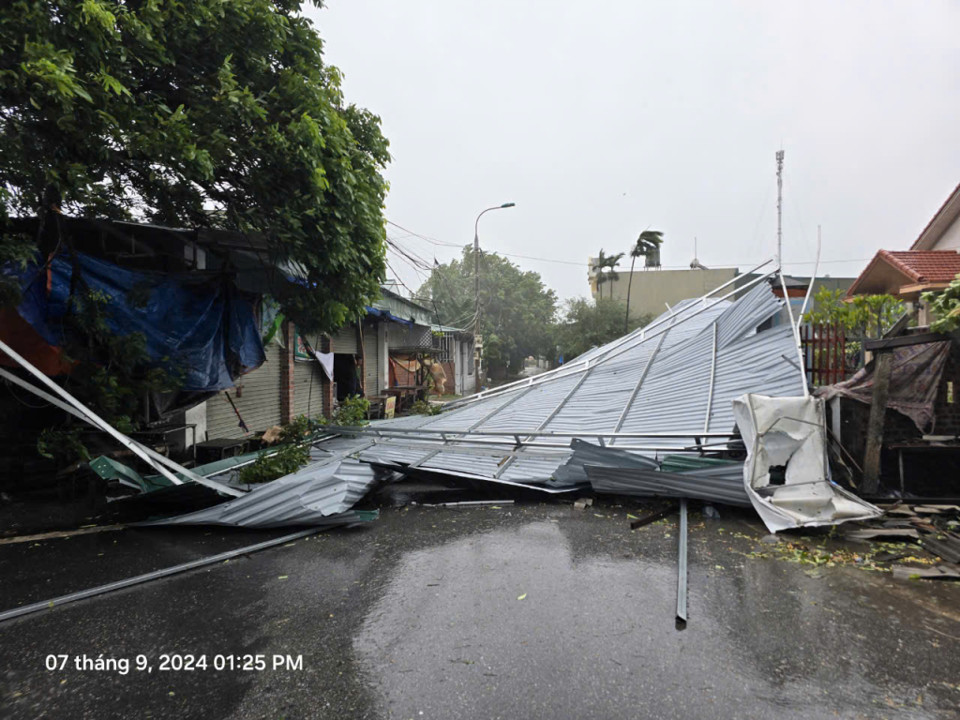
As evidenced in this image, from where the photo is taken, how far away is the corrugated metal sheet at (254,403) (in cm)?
877

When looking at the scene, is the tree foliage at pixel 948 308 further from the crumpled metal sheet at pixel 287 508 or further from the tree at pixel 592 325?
the tree at pixel 592 325

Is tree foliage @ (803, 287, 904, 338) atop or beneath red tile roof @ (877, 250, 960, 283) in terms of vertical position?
beneath

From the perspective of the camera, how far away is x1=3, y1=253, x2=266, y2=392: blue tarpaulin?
5406 mm

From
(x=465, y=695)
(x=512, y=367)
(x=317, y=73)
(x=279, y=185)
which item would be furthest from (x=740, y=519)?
(x=512, y=367)

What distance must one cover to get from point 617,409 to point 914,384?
132 inches

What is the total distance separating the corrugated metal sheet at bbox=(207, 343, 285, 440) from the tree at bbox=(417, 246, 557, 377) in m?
21.3

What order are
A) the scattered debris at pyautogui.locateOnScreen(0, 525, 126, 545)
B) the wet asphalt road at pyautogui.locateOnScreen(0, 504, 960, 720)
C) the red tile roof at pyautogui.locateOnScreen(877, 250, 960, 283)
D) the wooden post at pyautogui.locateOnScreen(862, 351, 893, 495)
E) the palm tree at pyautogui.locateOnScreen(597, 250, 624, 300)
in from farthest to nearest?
1. the palm tree at pyautogui.locateOnScreen(597, 250, 624, 300)
2. the red tile roof at pyautogui.locateOnScreen(877, 250, 960, 283)
3. the wooden post at pyautogui.locateOnScreen(862, 351, 893, 495)
4. the scattered debris at pyautogui.locateOnScreen(0, 525, 126, 545)
5. the wet asphalt road at pyautogui.locateOnScreen(0, 504, 960, 720)

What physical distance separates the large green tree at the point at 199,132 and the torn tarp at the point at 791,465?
4600 mm

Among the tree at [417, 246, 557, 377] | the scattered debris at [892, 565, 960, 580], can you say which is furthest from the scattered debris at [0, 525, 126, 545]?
the tree at [417, 246, 557, 377]

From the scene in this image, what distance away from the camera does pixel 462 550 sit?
4637 millimetres

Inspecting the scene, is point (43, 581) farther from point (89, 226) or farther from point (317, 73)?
point (317, 73)

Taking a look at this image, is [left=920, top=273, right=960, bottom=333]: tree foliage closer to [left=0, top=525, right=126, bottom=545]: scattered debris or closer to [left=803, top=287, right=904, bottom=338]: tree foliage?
[left=803, top=287, right=904, bottom=338]: tree foliage

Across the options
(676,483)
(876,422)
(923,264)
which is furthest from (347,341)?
(923,264)

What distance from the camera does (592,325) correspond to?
92.7 ft
